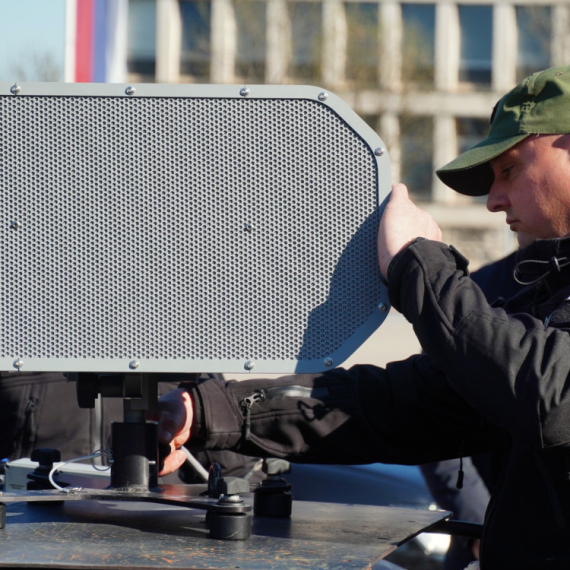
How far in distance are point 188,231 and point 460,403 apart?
0.80 metres

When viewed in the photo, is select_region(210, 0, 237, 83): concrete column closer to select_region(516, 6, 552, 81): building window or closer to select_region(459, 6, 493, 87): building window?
select_region(459, 6, 493, 87): building window

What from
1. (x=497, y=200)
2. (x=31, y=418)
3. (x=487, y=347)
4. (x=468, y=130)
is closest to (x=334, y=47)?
(x=468, y=130)

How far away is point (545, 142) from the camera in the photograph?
2.06 meters

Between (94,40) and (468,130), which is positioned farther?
(468,130)

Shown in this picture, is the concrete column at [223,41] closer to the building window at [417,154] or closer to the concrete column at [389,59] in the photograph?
the concrete column at [389,59]

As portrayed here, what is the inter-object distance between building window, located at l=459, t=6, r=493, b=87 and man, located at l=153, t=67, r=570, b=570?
104ft

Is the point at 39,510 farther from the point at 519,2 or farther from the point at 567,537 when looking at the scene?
the point at 519,2

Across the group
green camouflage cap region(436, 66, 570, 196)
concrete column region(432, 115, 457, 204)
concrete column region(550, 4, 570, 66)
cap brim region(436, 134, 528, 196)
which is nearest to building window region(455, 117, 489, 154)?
concrete column region(432, 115, 457, 204)

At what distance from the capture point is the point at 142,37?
105 ft

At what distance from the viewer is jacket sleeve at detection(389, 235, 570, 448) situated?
1.65 m

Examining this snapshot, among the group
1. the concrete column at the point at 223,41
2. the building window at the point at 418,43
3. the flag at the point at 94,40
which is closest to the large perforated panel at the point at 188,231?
the flag at the point at 94,40

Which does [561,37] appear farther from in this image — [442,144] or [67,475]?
[67,475]

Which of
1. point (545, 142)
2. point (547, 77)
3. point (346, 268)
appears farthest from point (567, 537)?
point (547, 77)

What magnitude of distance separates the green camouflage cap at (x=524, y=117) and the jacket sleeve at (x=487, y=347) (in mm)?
437
